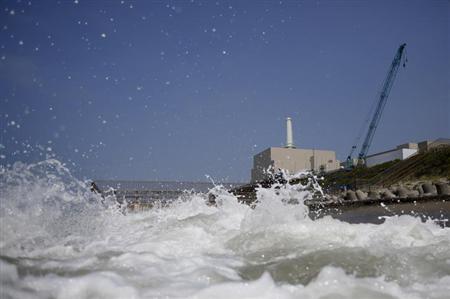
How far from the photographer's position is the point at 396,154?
170 ft

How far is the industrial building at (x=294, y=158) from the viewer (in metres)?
69.6

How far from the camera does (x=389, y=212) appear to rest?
12148 mm

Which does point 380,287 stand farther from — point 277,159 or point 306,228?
point 277,159

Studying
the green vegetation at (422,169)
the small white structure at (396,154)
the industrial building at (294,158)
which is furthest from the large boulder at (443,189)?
the industrial building at (294,158)

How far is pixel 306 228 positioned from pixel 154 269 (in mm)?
2524

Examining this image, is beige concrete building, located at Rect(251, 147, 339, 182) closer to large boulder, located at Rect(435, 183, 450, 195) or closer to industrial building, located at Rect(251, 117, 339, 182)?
industrial building, located at Rect(251, 117, 339, 182)

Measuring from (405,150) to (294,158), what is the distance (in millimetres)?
23275

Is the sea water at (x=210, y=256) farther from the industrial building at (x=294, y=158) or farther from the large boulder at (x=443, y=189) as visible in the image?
the industrial building at (x=294, y=158)

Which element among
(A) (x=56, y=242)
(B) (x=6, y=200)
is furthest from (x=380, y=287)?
(B) (x=6, y=200)

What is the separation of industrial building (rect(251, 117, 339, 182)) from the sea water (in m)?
63.8

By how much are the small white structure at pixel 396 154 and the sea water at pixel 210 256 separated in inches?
1940

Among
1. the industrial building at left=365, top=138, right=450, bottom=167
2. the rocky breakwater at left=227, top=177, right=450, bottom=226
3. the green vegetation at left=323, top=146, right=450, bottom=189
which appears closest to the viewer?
the rocky breakwater at left=227, top=177, right=450, bottom=226

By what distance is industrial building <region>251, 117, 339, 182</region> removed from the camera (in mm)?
69562

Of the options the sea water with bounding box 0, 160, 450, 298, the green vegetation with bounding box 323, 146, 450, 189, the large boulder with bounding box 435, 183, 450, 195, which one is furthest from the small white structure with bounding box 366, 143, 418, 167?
the sea water with bounding box 0, 160, 450, 298
